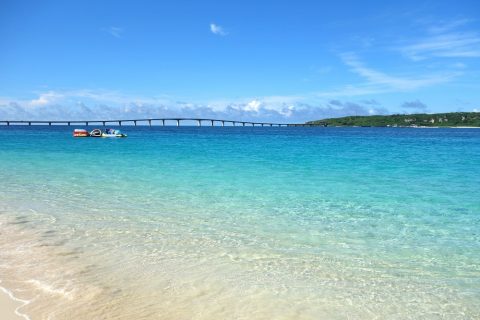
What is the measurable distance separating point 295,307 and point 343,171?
18490mm

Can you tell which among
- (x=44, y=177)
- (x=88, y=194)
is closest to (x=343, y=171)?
(x=88, y=194)

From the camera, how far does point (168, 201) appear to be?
46.1 feet

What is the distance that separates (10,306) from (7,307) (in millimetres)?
41

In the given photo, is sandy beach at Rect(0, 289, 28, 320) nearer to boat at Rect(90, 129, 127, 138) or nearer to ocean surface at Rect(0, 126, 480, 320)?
ocean surface at Rect(0, 126, 480, 320)

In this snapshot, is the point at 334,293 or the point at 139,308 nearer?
the point at 139,308

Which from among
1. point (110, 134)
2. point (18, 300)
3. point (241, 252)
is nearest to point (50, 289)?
point (18, 300)

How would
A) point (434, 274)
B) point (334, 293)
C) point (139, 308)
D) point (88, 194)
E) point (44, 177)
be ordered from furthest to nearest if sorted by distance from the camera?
point (44, 177) → point (88, 194) → point (434, 274) → point (334, 293) → point (139, 308)

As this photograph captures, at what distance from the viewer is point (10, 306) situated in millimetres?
5809

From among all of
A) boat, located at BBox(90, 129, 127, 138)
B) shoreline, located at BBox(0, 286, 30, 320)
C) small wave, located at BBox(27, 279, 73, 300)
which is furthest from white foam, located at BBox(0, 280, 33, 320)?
boat, located at BBox(90, 129, 127, 138)

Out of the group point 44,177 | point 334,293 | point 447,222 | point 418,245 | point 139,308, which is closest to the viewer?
point 139,308

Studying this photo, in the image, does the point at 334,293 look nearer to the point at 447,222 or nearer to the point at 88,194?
the point at 447,222

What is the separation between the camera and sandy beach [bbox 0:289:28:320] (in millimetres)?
5486

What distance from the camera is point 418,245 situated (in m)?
9.07

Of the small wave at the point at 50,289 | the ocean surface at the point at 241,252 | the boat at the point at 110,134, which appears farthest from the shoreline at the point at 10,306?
the boat at the point at 110,134
